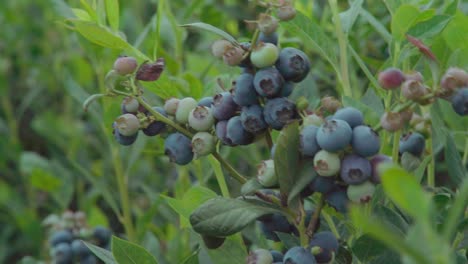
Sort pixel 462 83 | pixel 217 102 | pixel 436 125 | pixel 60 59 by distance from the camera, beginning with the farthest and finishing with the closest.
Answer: pixel 60 59 → pixel 436 125 → pixel 217 102 → pixel 462 83

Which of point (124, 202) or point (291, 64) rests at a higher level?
point (291, 64)

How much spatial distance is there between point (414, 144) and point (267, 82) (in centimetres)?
25

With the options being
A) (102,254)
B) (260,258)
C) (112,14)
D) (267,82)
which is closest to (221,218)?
(260,258)

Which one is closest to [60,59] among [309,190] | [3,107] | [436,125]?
[3,107]

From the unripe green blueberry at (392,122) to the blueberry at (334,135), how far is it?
0.04 m

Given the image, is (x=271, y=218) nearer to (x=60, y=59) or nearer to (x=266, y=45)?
Answer: (x=266, y=45)

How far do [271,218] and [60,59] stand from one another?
6.80 ft

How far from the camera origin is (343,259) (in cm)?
103

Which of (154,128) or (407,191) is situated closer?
(407,191)

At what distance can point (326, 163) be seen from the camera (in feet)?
2.82

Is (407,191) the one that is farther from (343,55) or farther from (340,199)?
(343,55)

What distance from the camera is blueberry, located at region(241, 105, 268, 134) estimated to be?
37.0 inches

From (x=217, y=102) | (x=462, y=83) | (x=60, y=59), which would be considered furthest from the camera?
(x=60, y=59)

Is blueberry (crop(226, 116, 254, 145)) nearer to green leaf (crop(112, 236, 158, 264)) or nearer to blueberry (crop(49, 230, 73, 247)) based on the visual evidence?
green leaf (crop(112, 236, 158, 264))
